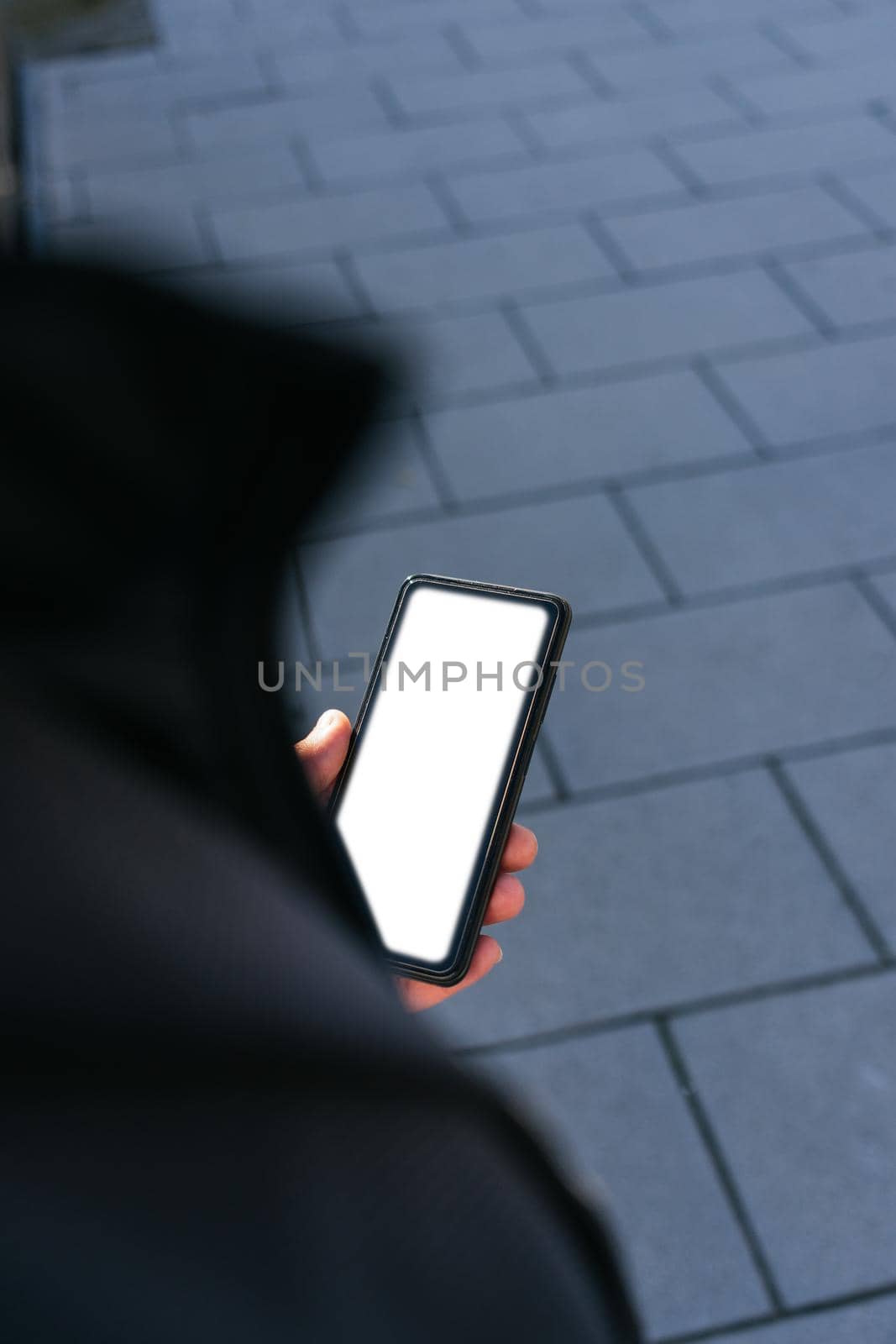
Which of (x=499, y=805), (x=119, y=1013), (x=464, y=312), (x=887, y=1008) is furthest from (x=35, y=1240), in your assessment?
(x=464, y=312)

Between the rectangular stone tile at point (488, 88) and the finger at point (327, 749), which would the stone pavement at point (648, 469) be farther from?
the finger at point (327, 749)

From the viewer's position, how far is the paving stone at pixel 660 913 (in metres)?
1.55

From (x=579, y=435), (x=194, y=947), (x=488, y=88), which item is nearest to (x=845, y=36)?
(x=488, y=88)

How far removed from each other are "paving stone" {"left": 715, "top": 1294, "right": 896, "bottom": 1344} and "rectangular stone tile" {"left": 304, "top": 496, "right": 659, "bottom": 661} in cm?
120

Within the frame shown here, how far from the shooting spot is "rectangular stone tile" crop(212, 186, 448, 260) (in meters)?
2.97

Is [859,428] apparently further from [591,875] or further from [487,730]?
[487,730]

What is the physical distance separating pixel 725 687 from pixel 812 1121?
2.50 feet

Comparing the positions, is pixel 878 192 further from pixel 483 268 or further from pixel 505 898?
pixel 505 898

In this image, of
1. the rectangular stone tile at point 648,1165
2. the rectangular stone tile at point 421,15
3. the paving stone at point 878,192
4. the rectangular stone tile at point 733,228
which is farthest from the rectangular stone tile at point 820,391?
the rectangular stone tile at point 421,15

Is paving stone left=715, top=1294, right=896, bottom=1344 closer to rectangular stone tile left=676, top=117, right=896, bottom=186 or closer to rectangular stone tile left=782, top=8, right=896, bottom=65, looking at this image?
rectangular stone tile left=676, top=117, right=896, bottom=186

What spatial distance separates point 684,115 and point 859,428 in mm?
1652

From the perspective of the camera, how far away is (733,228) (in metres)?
2.93

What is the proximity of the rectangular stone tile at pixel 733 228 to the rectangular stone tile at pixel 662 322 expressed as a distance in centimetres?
13

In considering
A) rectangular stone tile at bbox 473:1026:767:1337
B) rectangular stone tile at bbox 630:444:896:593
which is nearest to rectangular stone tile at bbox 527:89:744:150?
rectangular stone tile at bbox 630:444:896:593
